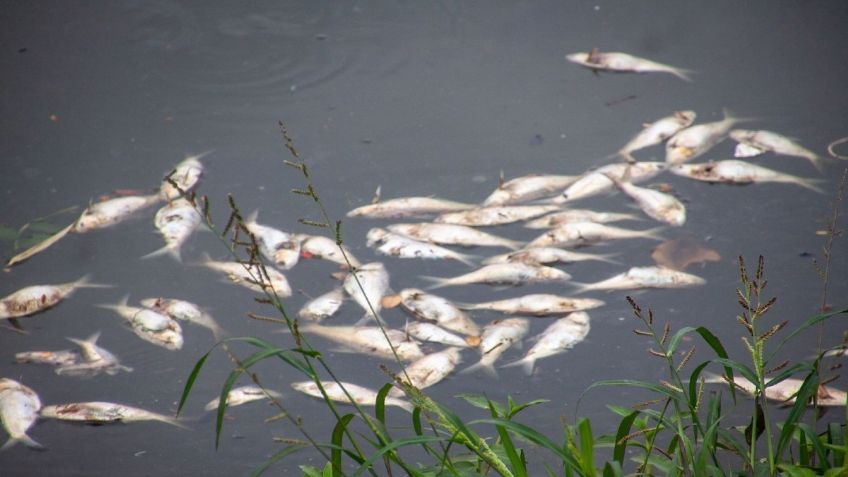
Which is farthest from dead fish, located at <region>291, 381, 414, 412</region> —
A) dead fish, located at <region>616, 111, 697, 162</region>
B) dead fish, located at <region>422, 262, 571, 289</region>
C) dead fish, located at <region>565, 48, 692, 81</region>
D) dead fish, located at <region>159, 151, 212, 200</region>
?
dead fish, located at <region>565, 48, 692, 81</region>

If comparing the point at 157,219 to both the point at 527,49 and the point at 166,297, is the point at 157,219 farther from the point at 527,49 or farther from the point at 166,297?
the point at 527,49

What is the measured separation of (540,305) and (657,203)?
923 millimetres

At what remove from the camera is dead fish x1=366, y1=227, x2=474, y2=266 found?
354cm

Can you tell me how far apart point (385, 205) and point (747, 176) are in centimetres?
184

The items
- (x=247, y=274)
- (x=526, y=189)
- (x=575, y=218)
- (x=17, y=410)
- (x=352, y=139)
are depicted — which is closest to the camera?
(x=17, y=410)

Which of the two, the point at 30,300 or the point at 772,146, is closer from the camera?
the point at 30,300

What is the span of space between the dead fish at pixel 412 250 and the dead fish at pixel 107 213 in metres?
1.26

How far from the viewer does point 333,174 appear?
4.12 meters

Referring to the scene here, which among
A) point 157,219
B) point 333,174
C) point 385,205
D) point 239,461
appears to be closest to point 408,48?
point 333,174

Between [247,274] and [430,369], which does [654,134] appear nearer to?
[430,369]

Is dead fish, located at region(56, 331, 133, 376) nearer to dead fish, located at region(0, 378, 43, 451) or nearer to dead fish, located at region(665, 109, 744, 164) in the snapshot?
dead fish, located at region(0, 378, 43, 451)

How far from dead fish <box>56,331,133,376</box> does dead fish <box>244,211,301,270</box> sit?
0.79m

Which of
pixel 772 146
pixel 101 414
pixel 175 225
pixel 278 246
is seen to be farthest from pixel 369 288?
pixel 772 146

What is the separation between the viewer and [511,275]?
3.37 meters
